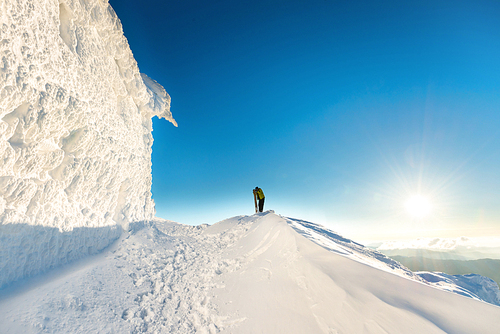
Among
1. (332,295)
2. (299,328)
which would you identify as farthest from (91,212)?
Answer: (332,295)

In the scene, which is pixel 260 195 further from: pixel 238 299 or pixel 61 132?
pixel 61 132

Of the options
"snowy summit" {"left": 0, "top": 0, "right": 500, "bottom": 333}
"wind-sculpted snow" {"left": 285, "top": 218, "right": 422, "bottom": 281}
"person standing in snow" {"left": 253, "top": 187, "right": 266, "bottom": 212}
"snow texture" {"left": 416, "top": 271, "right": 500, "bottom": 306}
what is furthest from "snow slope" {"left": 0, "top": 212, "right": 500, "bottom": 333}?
Result: "person standing in snow" {"left": 253, "top": 187, "right": 266, "bottom": 212}

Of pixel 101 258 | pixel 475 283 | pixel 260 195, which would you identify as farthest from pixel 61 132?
pixel 475 283

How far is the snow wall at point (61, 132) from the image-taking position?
3.84 m

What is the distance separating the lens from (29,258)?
13.7 ft

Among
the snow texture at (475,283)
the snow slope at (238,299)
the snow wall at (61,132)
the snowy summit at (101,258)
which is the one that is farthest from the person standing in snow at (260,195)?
the snow texture at (475,283)

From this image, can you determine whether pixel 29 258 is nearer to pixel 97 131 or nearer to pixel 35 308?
pixel 35 308

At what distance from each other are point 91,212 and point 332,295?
23.2ft

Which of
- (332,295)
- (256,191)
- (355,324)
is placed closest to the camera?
(355,324)

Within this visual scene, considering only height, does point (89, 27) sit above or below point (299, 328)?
above

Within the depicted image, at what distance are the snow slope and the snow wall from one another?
0.81 m

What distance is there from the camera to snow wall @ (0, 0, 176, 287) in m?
3.84

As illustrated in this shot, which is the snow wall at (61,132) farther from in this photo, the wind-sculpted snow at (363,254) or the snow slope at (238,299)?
the wind-sculpted snow at (363,254)

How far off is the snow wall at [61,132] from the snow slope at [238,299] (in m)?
0.81
